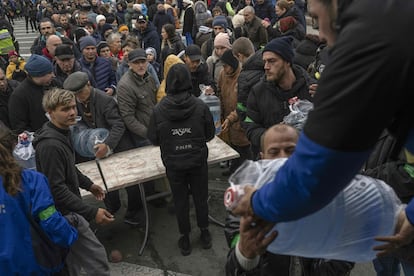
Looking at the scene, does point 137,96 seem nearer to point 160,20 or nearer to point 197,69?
point 197,69

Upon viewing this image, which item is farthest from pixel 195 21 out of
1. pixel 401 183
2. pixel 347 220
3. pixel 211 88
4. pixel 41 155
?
pixel 347 220

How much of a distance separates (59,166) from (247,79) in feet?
8.20

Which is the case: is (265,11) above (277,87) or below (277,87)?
below

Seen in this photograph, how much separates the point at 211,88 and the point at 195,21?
666 cm

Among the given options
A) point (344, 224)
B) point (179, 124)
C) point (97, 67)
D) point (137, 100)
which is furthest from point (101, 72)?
point (344, 224)

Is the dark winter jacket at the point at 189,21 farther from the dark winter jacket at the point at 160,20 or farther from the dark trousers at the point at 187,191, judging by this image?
the dark trousers at the point at 187,191

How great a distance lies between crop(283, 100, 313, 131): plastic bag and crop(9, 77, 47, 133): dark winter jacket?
9.40 feet

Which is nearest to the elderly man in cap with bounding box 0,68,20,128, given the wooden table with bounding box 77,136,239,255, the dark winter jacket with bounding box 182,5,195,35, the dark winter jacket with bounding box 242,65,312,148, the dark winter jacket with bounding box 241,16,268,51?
the wooden table with bounding box 77,136,239,255

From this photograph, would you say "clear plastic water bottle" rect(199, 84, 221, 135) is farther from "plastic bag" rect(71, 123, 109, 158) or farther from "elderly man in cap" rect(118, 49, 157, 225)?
"plastic bag" rect(71, 123, 109, 158)

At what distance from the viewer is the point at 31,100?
15.1 feet

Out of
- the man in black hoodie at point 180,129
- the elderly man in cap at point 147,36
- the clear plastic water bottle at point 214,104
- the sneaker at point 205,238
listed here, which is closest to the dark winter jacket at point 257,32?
the elderly man in cap at point 147,36

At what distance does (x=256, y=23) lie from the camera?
8.20 m

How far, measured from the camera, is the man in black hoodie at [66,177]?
3.08m

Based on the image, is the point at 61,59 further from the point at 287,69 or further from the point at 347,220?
the point at 347,220
